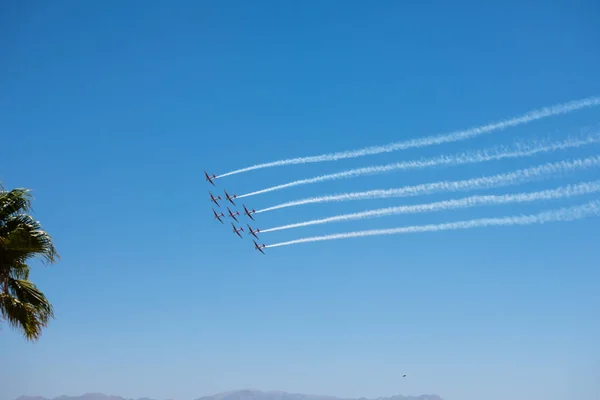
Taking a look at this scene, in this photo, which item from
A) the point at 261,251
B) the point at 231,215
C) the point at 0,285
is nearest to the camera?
the point at 0,285

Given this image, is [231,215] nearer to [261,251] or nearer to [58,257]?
[261,251]

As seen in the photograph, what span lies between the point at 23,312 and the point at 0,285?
73.9 inches

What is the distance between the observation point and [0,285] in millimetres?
29547

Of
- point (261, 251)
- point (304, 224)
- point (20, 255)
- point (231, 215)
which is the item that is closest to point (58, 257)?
point (20, 255)

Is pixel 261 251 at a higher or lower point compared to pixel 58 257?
higher

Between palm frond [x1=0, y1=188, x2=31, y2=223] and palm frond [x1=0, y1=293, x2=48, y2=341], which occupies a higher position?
palm frond [x1=0, y1=188, x2=31, y2=223]

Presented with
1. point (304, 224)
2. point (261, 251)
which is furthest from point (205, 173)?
point (304, 224)

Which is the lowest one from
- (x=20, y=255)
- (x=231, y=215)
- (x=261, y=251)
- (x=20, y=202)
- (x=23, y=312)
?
(x=23, y=312)

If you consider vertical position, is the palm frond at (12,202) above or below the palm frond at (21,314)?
above

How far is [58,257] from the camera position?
3123 cm

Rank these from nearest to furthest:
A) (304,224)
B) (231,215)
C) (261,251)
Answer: (304,224), (261,251), (231,215)

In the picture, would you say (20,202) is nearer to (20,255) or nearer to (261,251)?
(20,255)

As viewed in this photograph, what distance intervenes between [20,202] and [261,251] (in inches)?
3172

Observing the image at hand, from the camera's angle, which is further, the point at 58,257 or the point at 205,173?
the point at 205,173
